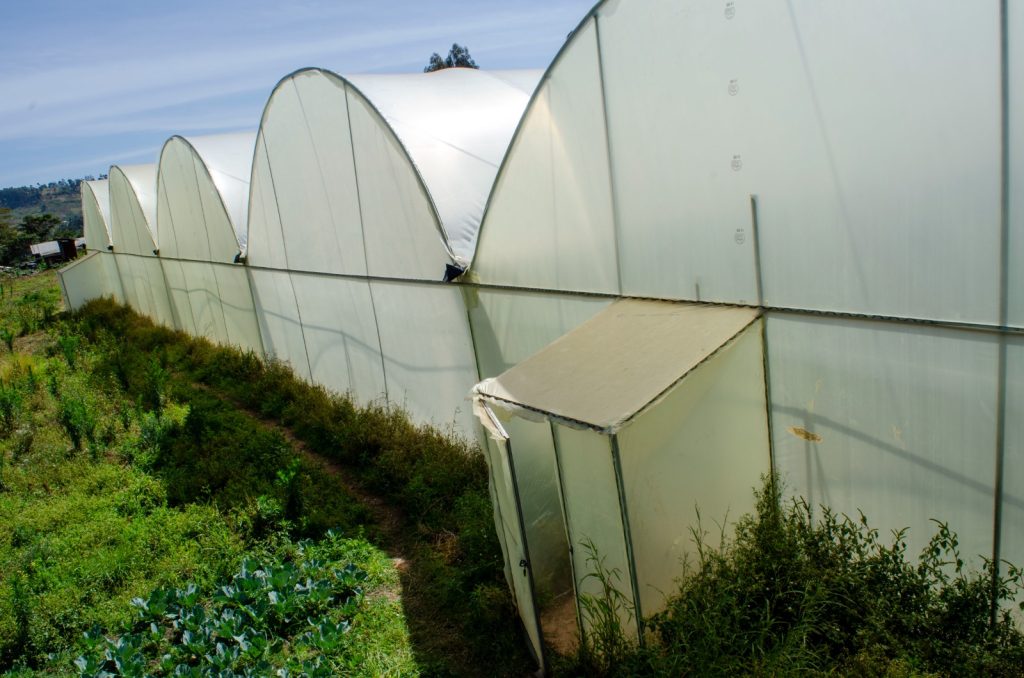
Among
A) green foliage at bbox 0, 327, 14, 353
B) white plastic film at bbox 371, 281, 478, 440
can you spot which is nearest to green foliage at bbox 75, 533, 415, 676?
white plastic film at bbox 371, 281, 478, 440

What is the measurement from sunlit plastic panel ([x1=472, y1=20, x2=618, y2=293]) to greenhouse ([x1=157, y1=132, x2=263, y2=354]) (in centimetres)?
684

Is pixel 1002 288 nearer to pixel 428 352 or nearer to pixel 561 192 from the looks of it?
pixel 561 192

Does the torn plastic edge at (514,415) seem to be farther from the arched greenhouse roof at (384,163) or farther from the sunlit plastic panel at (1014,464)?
the arched greenhouse roof at (384,163)

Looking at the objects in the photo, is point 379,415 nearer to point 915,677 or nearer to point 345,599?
point 345,599

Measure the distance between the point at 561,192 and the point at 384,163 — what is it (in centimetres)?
287

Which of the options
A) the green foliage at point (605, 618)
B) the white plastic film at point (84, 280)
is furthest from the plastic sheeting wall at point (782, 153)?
the white plastic film at point (84, 280)

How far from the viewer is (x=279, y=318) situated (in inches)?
432

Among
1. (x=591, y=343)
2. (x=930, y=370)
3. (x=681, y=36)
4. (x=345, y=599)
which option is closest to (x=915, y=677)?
(x=930, y=370)

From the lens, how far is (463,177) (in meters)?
7.45

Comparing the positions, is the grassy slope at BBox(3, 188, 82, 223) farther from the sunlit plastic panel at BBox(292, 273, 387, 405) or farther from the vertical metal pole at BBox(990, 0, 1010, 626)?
the vertical metal pole at BBox(990, 0, 1010, 626)

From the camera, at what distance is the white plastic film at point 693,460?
3.86 metres

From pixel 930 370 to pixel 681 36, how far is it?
2262 mm

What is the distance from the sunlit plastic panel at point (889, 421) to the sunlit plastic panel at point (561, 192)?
154cm

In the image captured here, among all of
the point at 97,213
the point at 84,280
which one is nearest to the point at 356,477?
Answer: the point at 97,213
